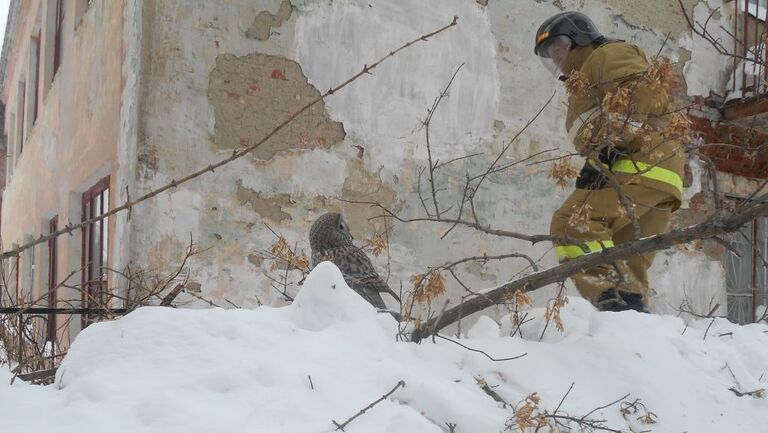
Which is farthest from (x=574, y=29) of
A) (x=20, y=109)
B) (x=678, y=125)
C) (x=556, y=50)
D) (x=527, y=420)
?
(x=20, y=109)

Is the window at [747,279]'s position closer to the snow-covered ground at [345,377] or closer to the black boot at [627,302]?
the black boot at [627,302]

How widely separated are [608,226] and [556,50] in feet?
3.81

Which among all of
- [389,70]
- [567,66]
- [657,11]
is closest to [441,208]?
[389,70]

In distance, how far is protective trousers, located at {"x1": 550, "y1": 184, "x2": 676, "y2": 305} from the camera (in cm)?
345

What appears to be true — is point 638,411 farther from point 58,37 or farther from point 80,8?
point 58,37

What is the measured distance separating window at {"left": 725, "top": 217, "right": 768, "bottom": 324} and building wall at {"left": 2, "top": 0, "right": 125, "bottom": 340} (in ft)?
20.1

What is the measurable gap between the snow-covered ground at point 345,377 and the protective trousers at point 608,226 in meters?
0.52

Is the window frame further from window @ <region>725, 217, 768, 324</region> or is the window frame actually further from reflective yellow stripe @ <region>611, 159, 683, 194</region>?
window @ <region>725, 217, 768, 324</region>

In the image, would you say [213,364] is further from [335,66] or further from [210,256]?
[335,66]

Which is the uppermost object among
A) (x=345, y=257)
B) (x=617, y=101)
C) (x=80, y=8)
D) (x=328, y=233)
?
(x=80, y=8)

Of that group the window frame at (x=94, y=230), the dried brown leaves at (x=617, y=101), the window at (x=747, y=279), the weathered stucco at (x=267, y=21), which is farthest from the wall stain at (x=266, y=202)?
the window at (x=747, y=279)

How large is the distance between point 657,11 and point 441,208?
3110 mm

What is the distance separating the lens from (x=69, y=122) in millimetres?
6508

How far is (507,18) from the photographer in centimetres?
570
